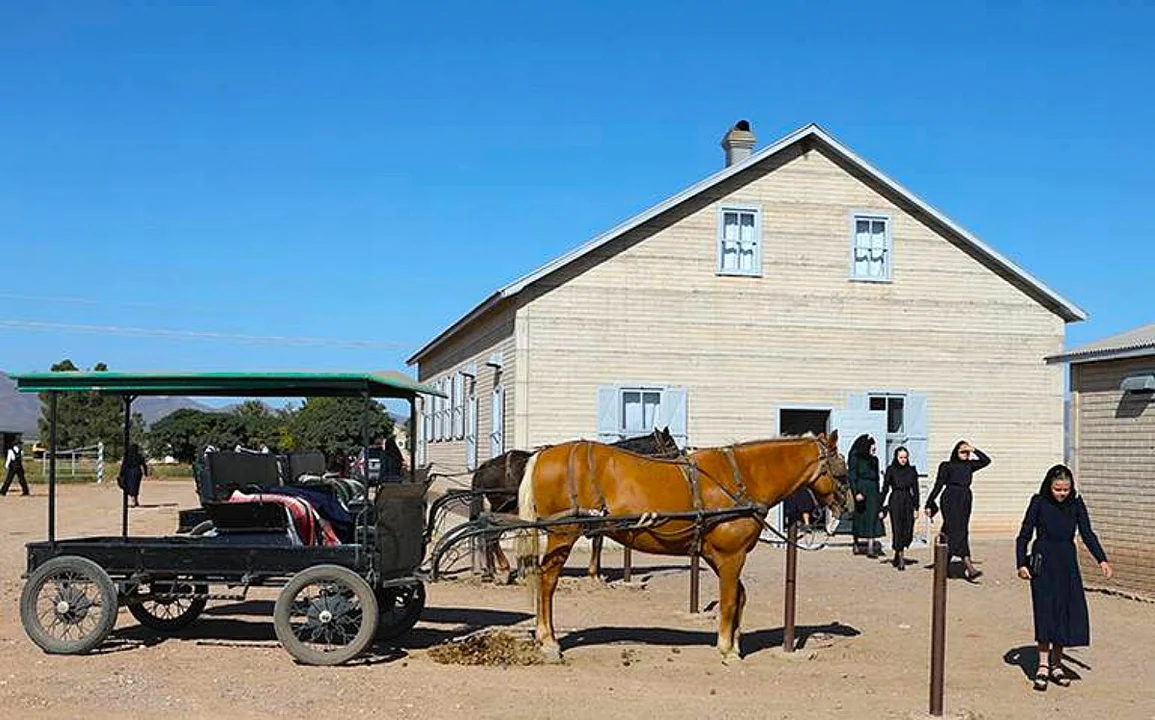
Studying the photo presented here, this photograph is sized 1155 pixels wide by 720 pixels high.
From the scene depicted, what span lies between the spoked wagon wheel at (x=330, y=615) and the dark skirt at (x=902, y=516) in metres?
10.5

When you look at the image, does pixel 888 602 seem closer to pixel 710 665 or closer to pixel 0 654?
pixel 710 665

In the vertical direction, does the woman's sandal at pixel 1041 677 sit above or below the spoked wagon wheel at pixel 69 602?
below

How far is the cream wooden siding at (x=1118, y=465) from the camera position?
15.8 metres

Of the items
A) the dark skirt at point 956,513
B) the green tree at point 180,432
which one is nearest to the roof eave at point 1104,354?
the dark skirt at point 956,513

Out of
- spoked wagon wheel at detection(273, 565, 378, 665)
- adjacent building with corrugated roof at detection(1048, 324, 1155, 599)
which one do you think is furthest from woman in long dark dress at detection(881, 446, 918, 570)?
spoked wagon wheel at detection(273, 565, 378, 665)

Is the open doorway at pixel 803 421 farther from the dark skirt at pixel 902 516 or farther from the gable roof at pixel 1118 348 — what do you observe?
the gable roof at pixel 1118 348

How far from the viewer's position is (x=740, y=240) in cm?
2266

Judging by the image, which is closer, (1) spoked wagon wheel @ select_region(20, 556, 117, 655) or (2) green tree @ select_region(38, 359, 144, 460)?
(1) spoked wagon wheel @ select_region(20, 556, 117, 655)

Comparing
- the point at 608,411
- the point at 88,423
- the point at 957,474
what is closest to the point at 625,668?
the point at 957,474

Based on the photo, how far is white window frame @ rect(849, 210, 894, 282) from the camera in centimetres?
2306

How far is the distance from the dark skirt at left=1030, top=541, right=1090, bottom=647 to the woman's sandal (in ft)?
0.73

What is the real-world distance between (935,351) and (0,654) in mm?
16474

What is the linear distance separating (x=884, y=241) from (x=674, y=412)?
4.88 m

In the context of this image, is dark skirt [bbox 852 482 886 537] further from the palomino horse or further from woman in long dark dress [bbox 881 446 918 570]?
the palomino horse
